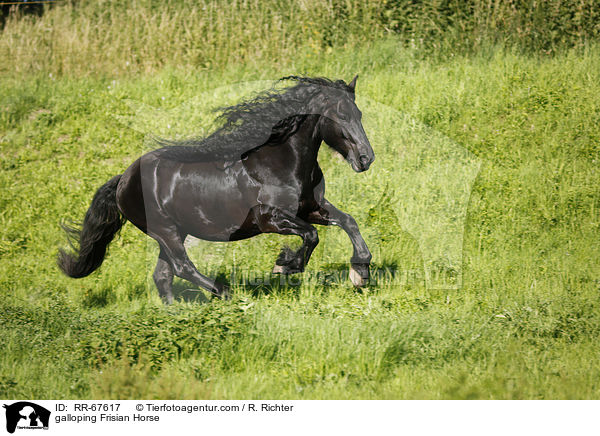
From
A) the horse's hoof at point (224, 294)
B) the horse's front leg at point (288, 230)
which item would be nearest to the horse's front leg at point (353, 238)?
the horse's front leg at point (288, 230)

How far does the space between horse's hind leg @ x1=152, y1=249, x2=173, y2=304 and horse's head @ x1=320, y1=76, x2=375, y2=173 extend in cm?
226

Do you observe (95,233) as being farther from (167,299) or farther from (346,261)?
(346,261)

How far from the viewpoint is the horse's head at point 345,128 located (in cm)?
530

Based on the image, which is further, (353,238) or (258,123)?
(258,123)

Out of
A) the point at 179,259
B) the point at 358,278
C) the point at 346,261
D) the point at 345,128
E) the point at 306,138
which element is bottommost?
the point at 346,261

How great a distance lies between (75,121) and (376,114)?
18.2 ft

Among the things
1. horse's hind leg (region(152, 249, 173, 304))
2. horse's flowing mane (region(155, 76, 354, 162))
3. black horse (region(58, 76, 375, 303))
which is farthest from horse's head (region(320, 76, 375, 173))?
horse's hind leg (region(152, 249, 173, 304))

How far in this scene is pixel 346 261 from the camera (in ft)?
24.5

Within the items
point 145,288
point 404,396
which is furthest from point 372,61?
point 404,396

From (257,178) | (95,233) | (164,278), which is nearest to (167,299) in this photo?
(164,278)

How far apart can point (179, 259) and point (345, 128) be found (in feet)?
7.04

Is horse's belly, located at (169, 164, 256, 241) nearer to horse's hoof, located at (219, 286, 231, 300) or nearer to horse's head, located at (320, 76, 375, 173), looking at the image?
horse's hoof, located at (219, 286, 231, 300)

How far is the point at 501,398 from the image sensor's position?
4.34 m
